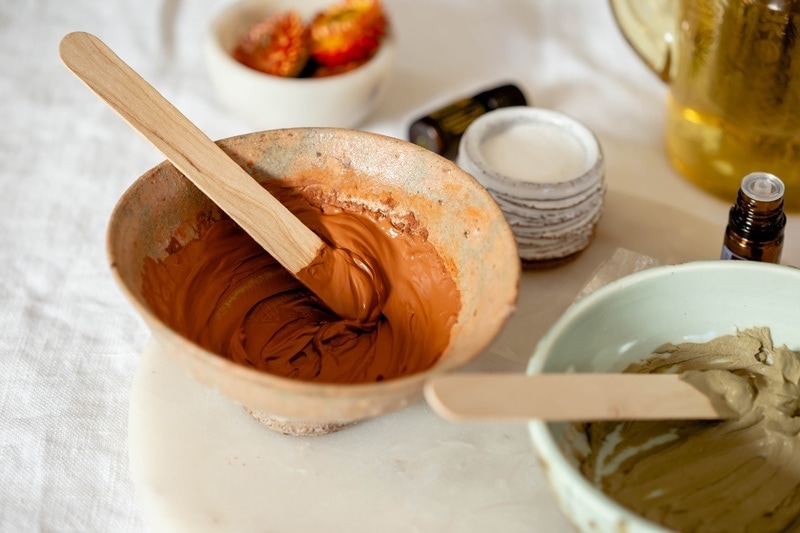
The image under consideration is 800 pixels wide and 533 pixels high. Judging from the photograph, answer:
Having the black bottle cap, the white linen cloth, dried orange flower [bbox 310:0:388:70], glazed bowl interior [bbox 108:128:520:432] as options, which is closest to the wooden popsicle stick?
glazed bowl interior [bbox 108:128:520:432]

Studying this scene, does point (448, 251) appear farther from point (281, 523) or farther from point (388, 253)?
point (281, 523)

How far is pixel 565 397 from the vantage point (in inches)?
28.0

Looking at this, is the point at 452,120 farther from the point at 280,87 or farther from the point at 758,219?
the point at 758,219

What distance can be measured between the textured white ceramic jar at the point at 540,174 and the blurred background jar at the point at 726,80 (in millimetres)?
182

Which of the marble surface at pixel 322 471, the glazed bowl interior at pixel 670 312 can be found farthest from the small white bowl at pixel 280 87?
the glazed bowl interior at pixel 670 312

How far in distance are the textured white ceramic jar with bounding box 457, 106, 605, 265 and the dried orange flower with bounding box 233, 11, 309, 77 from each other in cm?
31

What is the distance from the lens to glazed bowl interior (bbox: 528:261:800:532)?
2.64 feet

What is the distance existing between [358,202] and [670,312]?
0.33 metres

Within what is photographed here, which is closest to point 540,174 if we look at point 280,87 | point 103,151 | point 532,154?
point 532,154

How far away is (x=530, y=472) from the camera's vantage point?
0.86 m

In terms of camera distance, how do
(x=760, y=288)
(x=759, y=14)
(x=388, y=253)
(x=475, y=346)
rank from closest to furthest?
(x=475, y=346) → (x=760, y=288) → (x=388, y=253) → (x=759, y=14)

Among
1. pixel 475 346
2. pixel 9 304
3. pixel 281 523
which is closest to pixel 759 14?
pixel 475 346

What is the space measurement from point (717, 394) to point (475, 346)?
8.8 inches

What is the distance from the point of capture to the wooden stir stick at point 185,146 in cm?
87
